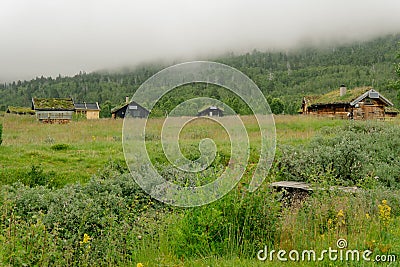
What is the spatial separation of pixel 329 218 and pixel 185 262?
2.46m

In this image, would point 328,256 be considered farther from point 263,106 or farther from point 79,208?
point 79,208

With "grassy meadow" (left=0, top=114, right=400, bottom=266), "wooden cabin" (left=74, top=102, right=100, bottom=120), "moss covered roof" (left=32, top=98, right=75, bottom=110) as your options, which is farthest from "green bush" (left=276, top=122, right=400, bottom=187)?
"wooden cabin" (left=74, top=102, right=100, bottom=120)

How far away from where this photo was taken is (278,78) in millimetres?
143375

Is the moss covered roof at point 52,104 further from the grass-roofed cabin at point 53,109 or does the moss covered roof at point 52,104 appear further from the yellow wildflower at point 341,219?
the yellow wildflower at point 341,219

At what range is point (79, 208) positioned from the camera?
22.6 feet

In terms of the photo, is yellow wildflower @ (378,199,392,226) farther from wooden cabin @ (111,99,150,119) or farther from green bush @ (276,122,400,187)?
green bush @ (276,122,400,187)

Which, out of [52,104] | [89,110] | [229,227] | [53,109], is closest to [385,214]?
[229,227]

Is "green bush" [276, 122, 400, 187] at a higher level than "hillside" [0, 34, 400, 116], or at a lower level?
lower

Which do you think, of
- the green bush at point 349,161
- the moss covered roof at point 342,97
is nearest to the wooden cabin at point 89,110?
the moss covered roof at point 342,97

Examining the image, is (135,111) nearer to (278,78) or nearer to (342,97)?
(342,97)

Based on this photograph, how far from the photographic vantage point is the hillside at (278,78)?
11781cm

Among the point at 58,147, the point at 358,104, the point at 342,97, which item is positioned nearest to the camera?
the point at 58,147

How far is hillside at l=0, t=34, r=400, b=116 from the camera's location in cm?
11781

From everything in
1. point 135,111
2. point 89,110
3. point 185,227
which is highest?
point 135,111
